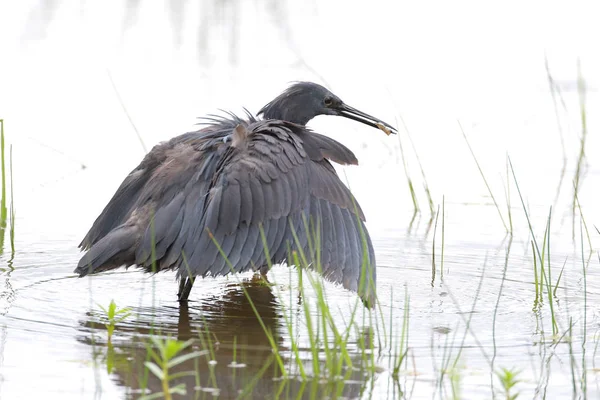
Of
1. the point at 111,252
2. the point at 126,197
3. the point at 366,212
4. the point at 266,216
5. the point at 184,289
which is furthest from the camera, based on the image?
the point at 366,212

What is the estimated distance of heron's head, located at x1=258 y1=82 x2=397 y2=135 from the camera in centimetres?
632

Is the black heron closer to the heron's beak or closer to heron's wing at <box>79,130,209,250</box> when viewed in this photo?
heron's wing at <box>79,130,209,250</box>

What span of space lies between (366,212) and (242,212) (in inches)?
88.9

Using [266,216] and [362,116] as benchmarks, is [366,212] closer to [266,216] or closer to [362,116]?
[362,116]

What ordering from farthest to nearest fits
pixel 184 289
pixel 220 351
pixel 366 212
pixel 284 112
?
pixel 366 212, pixel 284 112, pixel 184 289, pixel 220 351

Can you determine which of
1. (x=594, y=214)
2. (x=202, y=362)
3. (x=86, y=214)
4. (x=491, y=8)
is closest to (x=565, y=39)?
(x=491, y=8)

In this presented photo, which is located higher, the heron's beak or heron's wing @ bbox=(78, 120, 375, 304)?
the heron's beak

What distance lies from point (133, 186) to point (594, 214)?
3.08 meters

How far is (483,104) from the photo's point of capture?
952 centimetres

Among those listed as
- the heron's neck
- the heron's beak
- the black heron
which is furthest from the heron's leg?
the heron's beak

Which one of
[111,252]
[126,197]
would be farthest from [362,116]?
[111,252]

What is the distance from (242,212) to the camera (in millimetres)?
5051

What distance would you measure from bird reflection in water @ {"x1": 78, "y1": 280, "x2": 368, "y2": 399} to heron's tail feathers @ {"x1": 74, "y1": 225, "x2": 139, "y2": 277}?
0.24 metres

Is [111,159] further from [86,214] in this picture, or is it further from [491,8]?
[491,8]
